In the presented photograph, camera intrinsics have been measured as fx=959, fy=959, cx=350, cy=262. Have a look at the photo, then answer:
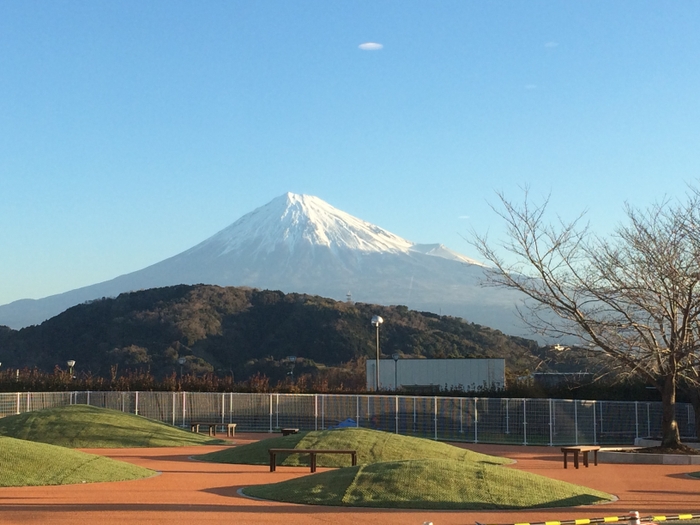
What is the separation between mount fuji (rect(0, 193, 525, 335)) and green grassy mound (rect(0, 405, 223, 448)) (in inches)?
5029

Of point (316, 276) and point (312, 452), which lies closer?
point (312, 452)

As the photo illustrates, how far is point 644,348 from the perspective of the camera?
77.2 ft

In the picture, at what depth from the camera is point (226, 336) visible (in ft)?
269

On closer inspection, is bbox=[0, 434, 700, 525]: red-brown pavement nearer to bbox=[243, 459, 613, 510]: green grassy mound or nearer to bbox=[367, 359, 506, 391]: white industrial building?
bbox=[243, 459, 613, 510]: green grassy mound

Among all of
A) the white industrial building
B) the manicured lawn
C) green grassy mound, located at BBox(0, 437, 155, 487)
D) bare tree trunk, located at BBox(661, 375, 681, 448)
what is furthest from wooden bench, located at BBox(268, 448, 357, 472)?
the white industrial building

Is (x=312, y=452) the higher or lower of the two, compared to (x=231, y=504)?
higher

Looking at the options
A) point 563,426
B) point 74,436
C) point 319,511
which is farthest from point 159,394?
point 319,511

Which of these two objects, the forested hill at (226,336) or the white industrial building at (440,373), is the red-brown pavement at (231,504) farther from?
the forested hill at (226,336)

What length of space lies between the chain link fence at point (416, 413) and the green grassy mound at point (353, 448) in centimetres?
785

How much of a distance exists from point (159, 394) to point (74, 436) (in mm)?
9122

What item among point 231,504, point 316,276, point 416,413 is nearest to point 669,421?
point 416,413

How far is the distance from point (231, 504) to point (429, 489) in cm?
297

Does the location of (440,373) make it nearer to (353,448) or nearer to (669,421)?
(669,421)

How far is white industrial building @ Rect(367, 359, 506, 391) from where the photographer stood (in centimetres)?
4719
